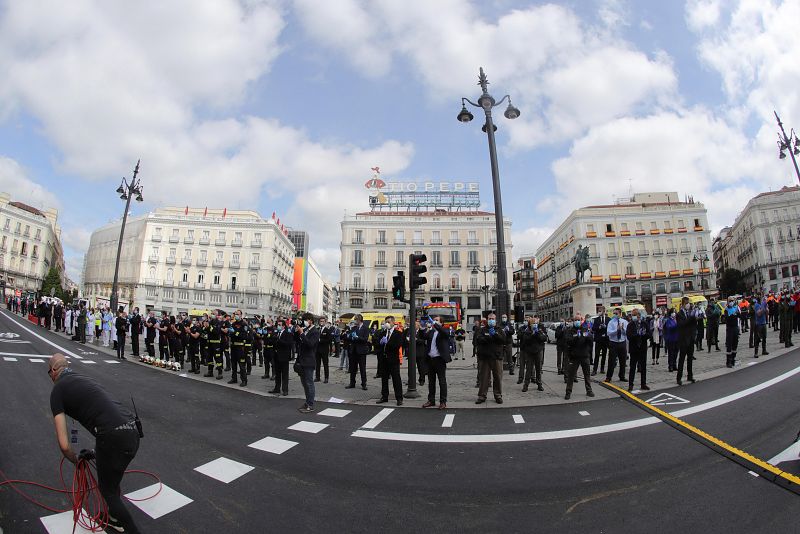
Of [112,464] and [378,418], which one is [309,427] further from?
[112,464]

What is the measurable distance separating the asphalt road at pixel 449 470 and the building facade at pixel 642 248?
190 ft

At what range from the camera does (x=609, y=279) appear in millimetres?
63406

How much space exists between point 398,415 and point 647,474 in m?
4.07

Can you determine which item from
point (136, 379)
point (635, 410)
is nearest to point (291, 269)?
point (136, 379)

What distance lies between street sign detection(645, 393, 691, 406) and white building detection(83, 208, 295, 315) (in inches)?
2567

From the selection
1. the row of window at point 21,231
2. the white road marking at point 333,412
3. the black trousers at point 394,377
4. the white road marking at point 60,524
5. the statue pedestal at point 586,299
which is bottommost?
the white road marking at point 333,412

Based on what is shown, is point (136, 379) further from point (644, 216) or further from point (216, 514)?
point (644, 216)

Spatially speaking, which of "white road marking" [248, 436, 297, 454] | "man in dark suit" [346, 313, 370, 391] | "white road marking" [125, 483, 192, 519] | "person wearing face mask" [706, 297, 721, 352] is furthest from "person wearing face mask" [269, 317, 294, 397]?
"person wearing face mask" [706, 297, 721, 352]

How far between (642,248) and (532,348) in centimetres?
6526

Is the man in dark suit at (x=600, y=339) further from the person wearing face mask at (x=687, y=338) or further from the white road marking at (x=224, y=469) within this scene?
the white road marking at (x=224, y=469)

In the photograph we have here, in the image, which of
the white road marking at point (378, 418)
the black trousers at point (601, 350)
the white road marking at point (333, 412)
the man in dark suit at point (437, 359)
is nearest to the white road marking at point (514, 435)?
the white road marking at point (378, 418)

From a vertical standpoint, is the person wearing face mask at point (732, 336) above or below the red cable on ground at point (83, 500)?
above

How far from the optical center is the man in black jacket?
911cm

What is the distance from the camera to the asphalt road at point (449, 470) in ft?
10.9
